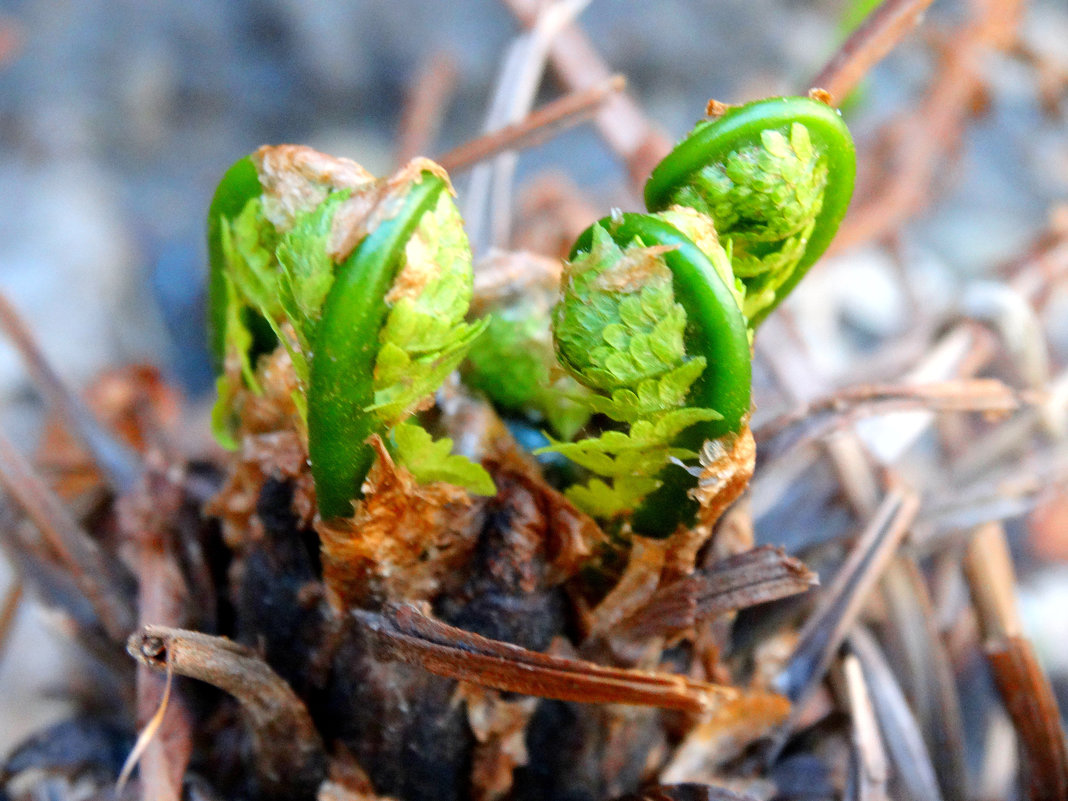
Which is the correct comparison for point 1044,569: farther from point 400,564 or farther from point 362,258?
point 362,258

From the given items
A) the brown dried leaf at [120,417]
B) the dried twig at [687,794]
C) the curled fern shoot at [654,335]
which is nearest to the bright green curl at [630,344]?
the curled fern shoot at [654,335]

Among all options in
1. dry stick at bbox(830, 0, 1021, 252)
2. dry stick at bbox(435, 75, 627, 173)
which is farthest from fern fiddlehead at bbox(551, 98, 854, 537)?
dry stick at bbox(830, 0, 1021, 252)

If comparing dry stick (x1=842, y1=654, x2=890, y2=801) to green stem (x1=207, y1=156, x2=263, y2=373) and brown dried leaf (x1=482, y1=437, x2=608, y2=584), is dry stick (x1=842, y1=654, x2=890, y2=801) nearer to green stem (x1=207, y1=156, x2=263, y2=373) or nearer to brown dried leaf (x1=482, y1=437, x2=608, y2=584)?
brown dried leaf (x1=482, y1=437, x2=608, y2=584)

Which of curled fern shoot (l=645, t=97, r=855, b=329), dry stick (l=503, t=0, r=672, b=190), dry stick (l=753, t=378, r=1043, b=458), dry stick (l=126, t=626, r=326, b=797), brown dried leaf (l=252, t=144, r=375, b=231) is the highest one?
dry stick (l=503, t=0, r=672, b=190)

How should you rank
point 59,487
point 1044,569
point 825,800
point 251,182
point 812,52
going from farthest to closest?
1. point 812,52
2. point 1044,569
3. point 59,487
4. point 825,800
5. point 251,182

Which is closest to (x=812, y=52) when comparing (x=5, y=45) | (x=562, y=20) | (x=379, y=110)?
(x=379, y=110)

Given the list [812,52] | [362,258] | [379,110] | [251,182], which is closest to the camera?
[362,258]

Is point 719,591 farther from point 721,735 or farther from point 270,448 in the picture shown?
point 270,448

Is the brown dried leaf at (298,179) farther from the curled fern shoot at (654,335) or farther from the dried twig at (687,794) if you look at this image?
the dried twig at (687,794)
